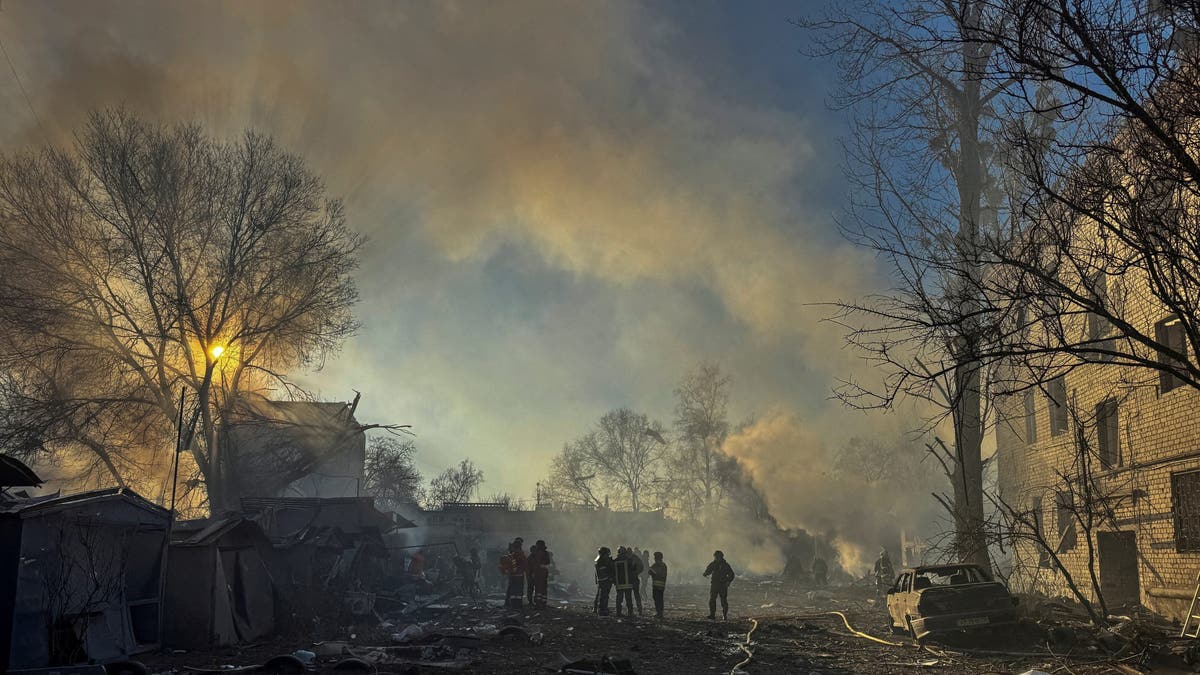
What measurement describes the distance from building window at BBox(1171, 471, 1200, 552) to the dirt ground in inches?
177

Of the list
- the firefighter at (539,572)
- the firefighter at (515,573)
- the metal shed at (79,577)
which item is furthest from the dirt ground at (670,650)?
the firefighter at (515,573)

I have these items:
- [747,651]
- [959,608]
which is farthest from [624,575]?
[959,608]

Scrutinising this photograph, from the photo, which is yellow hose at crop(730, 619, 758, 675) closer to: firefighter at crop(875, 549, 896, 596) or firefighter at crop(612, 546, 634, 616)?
firefighter at crop(612, 546, 634, 616)

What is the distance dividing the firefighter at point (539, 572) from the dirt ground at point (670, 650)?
2.08 m

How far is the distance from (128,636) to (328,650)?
3017 mm

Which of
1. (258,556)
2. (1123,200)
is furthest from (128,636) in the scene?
(1123,200)

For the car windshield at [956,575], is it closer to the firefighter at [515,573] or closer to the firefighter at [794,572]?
the firefighter at [515,573]

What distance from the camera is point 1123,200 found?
6.77 m

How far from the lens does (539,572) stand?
2259 centimetres

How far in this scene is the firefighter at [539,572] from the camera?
72.4ft

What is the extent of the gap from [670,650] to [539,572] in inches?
353

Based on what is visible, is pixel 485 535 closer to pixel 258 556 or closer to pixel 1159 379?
pixel 258 556

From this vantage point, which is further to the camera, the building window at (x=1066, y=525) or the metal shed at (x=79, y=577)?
the building window at (x=1066, y=525)

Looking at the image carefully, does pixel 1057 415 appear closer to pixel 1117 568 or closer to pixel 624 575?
pixel 1117 568
